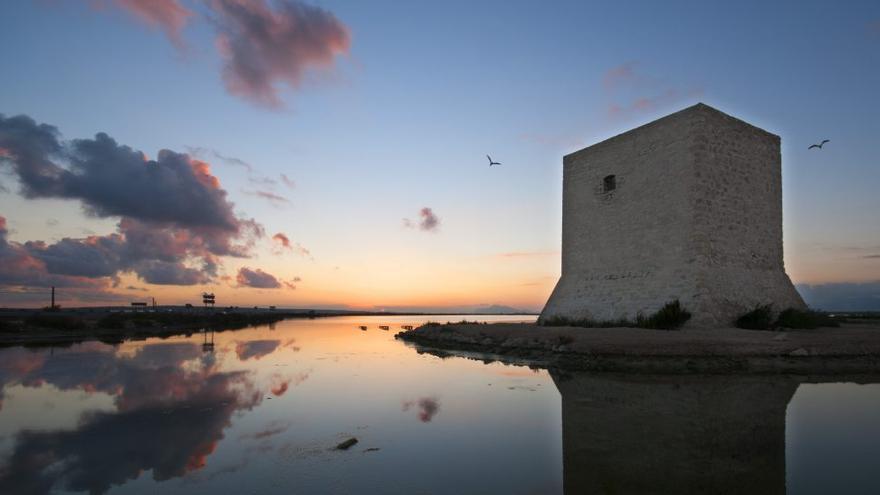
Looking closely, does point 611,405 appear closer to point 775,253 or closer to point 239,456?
point 239,456

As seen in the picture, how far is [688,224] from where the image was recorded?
54.7 feet

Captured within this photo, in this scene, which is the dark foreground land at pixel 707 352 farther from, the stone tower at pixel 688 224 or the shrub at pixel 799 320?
the stone tower at pixel 688 224

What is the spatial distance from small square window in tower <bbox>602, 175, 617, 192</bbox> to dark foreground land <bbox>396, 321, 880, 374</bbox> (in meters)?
7.39

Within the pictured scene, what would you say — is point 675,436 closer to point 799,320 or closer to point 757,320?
point 757,320

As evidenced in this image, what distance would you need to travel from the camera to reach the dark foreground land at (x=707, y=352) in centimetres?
1124

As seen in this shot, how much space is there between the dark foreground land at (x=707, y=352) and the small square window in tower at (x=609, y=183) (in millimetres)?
7387

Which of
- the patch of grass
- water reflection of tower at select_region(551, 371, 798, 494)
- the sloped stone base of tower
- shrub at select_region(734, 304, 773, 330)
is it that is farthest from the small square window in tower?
water reflection of tower at select_region(551, 371, 798, 494)

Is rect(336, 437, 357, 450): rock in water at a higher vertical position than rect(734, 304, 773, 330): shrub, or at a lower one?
lower

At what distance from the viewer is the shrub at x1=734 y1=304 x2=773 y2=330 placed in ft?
49.8

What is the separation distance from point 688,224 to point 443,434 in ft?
44.3

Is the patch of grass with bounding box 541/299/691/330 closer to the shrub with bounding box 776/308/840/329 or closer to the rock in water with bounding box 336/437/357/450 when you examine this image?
the shrub with bounding box 776/308/840/329

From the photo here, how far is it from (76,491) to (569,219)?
20743mm

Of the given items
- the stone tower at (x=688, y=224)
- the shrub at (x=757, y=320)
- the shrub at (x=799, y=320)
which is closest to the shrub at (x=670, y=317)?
the stone tower at (x=688, y=224)

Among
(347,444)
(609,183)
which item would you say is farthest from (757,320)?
(347,444)
